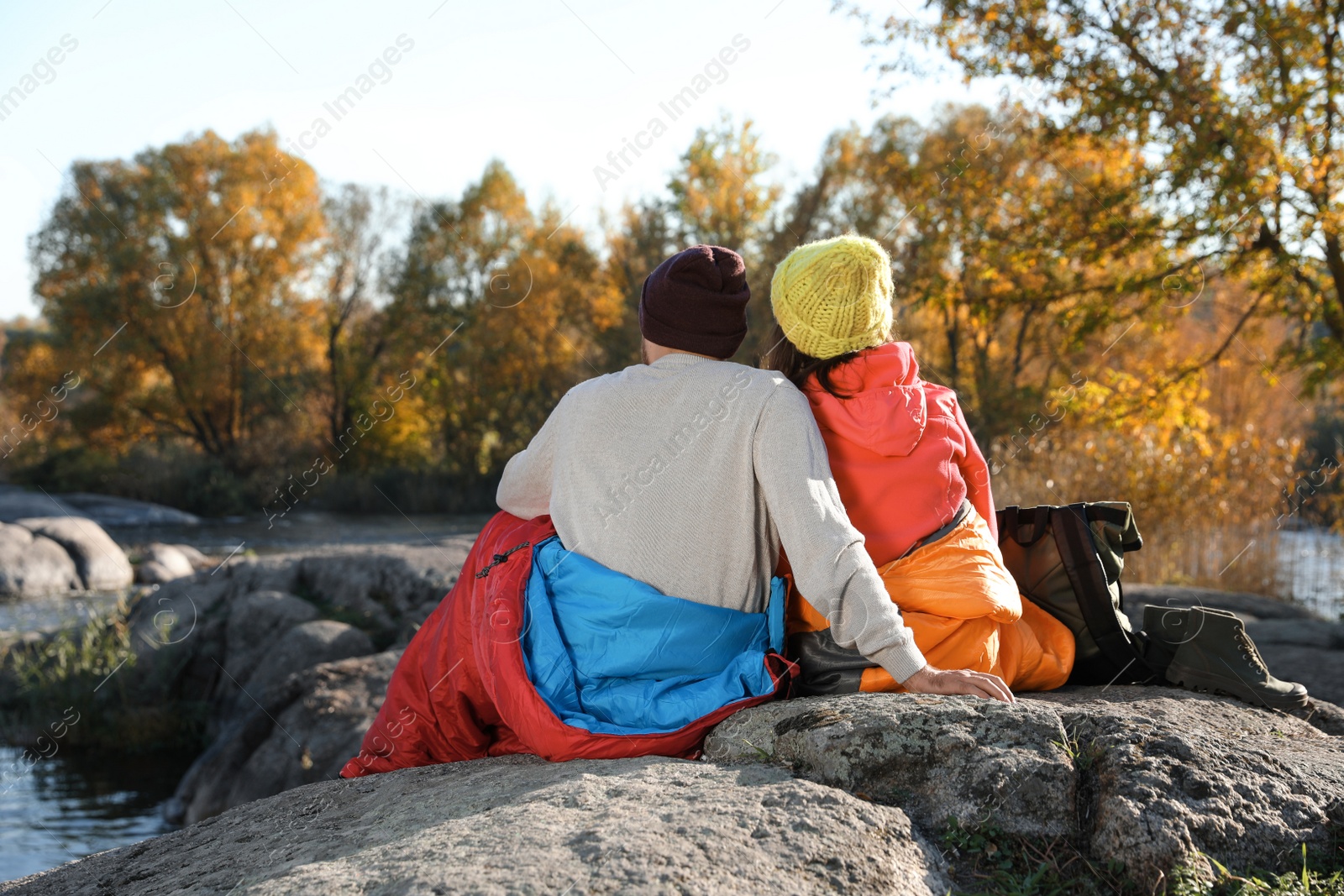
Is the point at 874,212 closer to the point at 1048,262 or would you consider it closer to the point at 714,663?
the point at 1048,262

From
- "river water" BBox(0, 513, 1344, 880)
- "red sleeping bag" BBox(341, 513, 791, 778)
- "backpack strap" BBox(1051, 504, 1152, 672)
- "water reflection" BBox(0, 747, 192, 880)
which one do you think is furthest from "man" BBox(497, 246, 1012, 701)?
"water reflection" BBox(0, 747, 192, 880)

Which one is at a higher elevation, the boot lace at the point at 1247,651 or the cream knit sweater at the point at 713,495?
the cream knit sweater at the point at 713,495

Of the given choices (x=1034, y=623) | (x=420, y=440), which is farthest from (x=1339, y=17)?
(x=420, y=440)

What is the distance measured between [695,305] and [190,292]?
2367 centimetres

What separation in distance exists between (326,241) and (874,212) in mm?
13356

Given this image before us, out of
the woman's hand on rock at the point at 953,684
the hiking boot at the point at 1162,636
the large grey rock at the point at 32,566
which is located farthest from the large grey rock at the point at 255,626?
the large grey rock at the point at 32,566

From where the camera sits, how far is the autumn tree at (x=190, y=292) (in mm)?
22359

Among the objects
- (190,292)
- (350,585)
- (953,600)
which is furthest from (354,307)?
(953,600)

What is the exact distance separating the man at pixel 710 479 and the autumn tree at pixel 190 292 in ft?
74.2

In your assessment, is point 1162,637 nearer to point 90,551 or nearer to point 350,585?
point 350,585

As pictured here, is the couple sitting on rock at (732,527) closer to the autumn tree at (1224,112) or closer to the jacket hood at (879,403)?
the jacket hood at (879,403)

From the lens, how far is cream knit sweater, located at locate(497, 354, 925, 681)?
228 cm

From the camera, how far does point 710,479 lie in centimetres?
245

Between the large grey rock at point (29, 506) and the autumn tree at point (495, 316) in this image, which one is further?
the autumn tree at point (495, 316)
